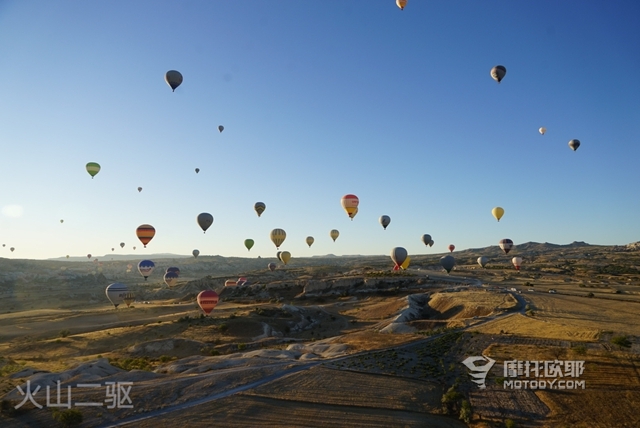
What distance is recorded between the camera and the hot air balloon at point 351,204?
53750 millimetres

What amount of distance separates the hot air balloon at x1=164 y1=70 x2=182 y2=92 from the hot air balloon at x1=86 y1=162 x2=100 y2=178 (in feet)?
51.0

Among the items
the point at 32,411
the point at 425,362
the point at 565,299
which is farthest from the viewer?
the point at 565,299

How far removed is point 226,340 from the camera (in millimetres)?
37156

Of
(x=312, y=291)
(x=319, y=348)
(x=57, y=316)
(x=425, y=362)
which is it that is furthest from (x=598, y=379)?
(x=57, y=316)

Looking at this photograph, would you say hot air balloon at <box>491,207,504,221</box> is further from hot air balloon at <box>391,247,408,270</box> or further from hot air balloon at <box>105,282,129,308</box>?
hot air balloon at <box>105,282,129,308</box>

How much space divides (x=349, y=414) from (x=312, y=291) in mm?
57963

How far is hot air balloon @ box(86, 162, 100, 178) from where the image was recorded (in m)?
49.1

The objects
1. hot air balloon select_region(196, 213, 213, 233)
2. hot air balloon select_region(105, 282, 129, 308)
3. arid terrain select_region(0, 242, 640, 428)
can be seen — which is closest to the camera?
arid terrain select_region(0, 242, 640, 428)

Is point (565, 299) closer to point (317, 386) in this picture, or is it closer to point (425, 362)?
point (425, 362)

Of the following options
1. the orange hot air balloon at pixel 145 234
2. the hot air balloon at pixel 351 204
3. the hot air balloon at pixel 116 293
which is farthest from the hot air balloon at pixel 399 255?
the hot air balloon at pixel 116 293

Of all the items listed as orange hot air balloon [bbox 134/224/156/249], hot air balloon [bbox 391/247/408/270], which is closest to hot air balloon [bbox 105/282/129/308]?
orange hot air balloon [bbox 134/224/156/249]

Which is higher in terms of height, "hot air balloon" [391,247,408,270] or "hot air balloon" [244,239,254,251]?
"hot air balloon" [244,239,254,251]

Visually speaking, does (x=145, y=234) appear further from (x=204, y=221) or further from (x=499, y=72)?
(x=499, y=72)

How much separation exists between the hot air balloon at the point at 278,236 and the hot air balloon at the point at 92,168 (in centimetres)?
2457
